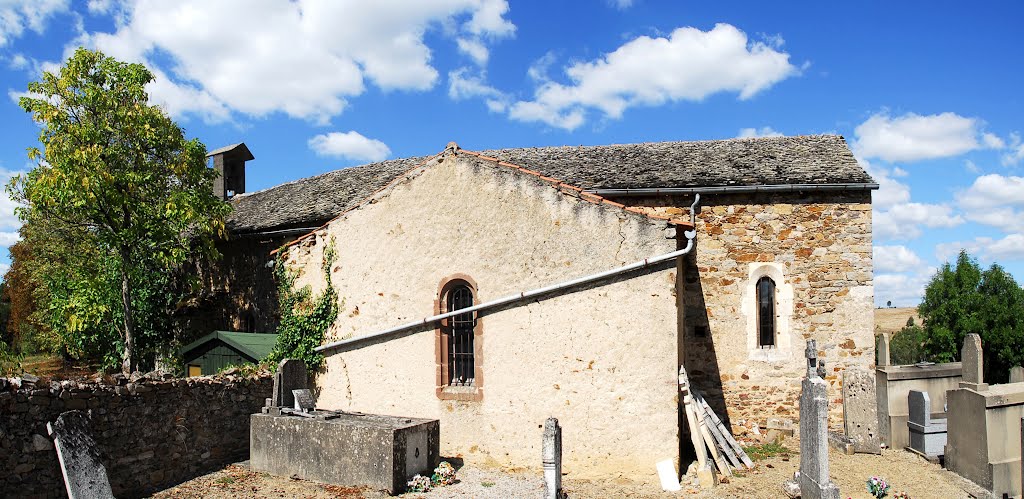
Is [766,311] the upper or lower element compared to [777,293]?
lower

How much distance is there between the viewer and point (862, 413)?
43.0 ft

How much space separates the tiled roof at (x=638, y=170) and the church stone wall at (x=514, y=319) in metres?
1.04

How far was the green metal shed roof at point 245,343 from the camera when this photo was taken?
1388 cm

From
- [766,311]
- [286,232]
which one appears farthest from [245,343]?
[766,311]

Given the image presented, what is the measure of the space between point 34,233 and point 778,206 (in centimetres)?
2356

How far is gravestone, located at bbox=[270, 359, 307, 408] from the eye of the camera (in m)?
11.8

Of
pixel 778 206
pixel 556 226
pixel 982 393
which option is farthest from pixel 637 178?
pixel 982 393

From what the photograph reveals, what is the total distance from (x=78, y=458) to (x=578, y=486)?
730 cm

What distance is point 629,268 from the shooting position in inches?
431

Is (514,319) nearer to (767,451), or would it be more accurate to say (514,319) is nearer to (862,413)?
(767,451)

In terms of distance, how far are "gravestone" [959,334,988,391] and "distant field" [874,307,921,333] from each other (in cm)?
4126

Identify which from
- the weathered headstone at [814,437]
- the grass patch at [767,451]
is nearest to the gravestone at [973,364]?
the grass patch at [767,451]

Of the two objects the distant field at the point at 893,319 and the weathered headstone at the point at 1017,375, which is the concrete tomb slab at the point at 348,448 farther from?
the distant field at the point at 893,319

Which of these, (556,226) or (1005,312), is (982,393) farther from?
(1005,312)
